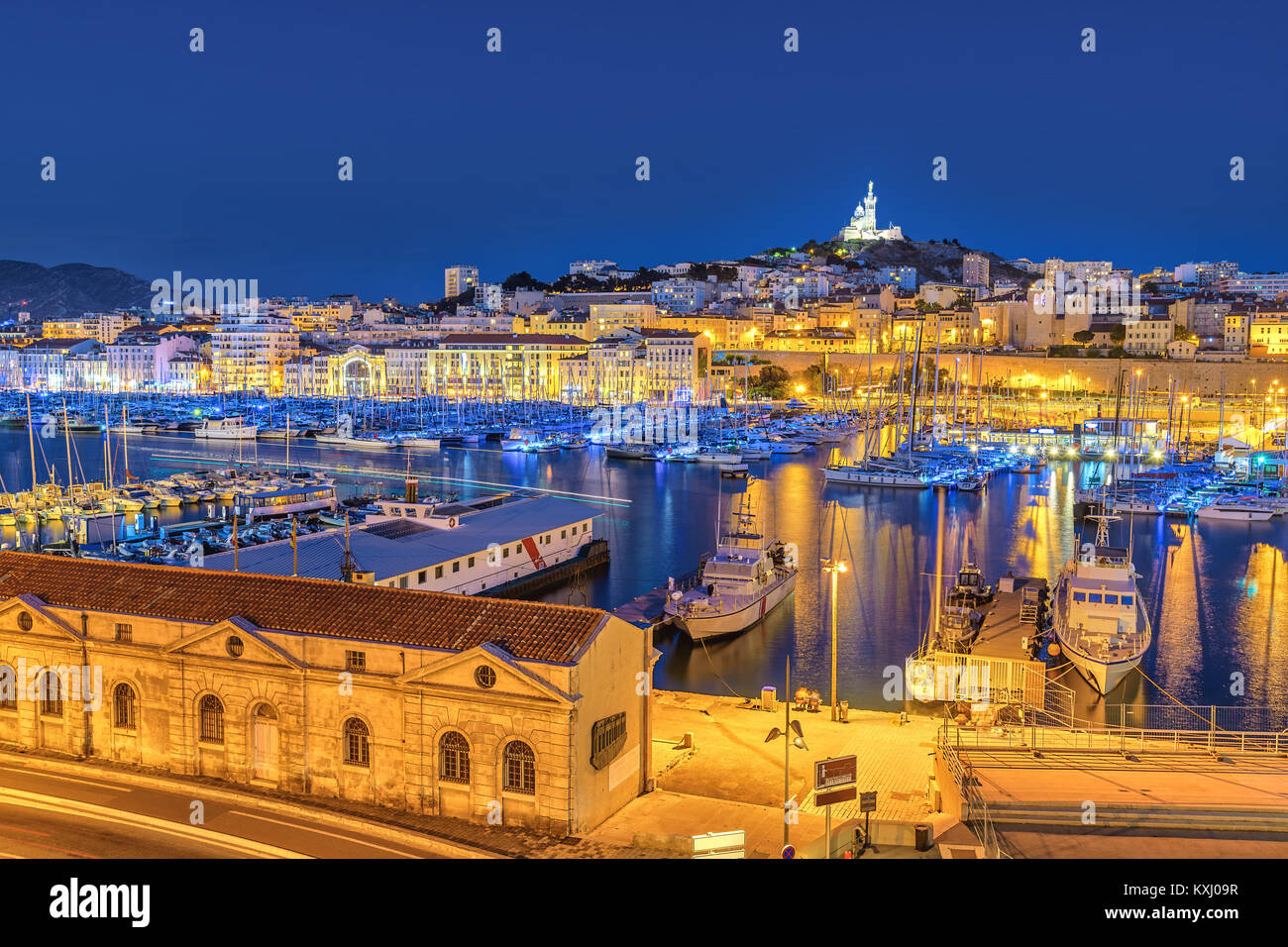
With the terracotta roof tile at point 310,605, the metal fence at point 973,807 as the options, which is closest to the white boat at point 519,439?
the terracotta roof tile at point 310,605

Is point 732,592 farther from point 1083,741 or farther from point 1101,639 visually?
point 1083,741

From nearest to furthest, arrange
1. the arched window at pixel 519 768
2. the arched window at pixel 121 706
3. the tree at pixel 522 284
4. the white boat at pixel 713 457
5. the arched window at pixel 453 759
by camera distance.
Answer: the arched window at pixel 519 768, the arched window at pixel 453 759, the arched window at pixel 121 706, the white boat at pixel 713 457, the tree at pixel 522 284

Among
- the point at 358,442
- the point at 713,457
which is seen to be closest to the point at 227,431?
the point at 358,442

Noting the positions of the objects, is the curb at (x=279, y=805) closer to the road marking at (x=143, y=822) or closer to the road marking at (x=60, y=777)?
the road marking at (x=60, y=777)

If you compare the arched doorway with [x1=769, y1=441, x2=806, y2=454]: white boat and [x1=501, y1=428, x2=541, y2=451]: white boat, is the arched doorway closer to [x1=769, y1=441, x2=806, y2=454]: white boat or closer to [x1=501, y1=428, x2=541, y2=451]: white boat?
[x1=769, y1=441, x2=806, y2=454]: white boat

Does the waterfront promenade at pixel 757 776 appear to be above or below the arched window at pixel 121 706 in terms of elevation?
below

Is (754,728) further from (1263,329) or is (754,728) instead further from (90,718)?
(1263,329)
